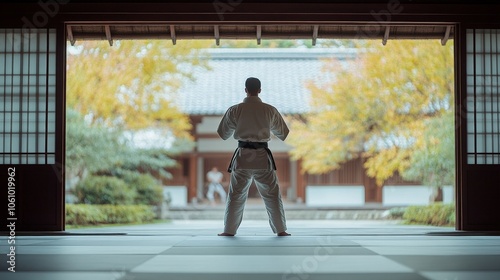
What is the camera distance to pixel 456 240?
17.8 ft

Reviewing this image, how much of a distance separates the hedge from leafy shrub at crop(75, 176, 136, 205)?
0.95ft

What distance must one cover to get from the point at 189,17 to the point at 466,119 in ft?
9.79

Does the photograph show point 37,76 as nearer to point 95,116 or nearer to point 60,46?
point 60,46

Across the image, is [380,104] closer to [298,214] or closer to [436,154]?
[436,154]

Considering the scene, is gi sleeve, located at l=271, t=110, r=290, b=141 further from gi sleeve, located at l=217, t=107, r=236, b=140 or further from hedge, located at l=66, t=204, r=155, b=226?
hedge, located at l=66, t=204, r=155, b=226

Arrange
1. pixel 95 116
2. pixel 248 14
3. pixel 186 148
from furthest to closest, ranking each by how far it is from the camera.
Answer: pixel 186 148, pixel 95 116, pixel 248 14

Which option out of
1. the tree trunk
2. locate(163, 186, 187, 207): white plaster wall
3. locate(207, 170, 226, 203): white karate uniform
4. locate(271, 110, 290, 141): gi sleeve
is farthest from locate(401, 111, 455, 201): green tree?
locate(163, 186, 187, 207): white plaster wall

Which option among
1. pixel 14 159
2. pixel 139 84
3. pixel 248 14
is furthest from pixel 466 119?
pixel 139 84

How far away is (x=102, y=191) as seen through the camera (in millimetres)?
12398

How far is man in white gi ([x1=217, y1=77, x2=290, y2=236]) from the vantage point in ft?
18.7

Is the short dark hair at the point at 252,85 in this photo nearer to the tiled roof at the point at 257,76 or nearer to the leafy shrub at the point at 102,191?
the leafy shrub at the point at 102,191

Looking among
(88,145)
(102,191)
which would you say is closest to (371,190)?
(102,191)

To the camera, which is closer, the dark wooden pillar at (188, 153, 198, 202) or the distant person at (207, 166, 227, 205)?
the distant person at (207, 166, 227, 205)

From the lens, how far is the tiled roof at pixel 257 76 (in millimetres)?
17344
